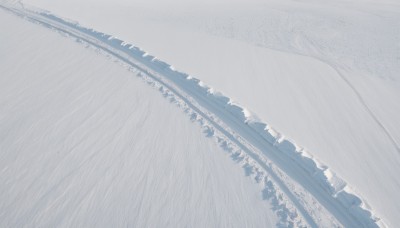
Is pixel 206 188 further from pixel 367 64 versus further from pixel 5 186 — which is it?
pixel 367 64

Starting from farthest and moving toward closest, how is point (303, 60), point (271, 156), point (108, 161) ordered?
point (303, 60) → point (108, 161) → point (271, 156)

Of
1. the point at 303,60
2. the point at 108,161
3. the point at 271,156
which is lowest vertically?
the point at 108,161

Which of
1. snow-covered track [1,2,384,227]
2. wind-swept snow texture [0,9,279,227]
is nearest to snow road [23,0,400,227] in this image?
snow-covered track [1,2,384,227]

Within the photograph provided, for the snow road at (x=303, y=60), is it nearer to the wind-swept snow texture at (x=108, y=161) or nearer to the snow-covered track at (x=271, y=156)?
the snow-covered track at (x=271, y=156)

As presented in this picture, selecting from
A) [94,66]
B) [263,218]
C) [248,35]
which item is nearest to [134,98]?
[94,66]

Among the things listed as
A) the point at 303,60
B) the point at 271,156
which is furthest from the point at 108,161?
the point at 303,60

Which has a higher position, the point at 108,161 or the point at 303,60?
the point at 303,60

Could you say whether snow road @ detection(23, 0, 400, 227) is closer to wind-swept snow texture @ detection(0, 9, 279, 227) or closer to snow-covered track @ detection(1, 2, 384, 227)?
snow-covered track @ detection(1, 2, 384, 227)

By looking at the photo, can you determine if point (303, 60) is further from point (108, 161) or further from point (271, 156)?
point (108, 161)
